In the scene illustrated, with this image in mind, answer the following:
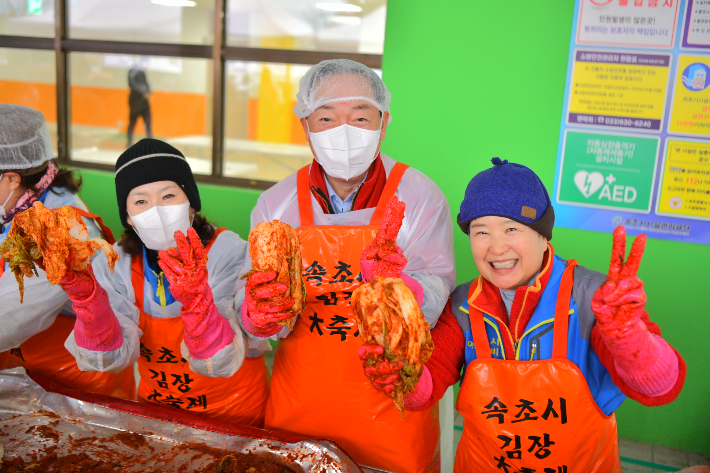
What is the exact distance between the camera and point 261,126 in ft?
13.9

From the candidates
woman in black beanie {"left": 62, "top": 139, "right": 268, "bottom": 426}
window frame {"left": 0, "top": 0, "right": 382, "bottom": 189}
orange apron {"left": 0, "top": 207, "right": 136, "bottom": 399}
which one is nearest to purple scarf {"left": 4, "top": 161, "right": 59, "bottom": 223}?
orange apron {"left": 0, "top": 207, "right": 136, "bottom": 399}

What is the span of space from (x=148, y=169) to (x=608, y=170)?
8.19 feet

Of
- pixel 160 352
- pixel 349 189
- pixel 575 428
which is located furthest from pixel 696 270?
pixel 160 352

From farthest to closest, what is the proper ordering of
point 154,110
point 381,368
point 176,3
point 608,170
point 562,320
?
point 154,110, point 176,3, point 608,170, point 562,320, point 381,368

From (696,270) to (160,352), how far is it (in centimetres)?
291

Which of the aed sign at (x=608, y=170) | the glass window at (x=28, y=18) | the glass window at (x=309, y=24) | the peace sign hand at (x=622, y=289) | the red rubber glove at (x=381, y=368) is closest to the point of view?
the peace sign hand at (x=622, y=289)

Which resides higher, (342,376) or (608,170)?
(608,170)

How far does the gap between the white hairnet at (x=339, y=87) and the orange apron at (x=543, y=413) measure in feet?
3.10

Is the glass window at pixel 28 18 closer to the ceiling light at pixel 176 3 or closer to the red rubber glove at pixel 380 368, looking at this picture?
the ceiling light at pixel 176 3

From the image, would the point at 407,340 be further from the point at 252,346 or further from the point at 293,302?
the point at 252,346

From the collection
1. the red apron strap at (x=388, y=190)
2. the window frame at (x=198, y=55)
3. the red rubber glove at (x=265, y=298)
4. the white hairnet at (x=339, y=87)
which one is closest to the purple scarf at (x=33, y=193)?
the white hairnet at (x=339, y=87)

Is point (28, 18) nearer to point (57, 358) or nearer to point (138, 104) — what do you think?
point (138, 104)

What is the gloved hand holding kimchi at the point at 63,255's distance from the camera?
1613 millimetres

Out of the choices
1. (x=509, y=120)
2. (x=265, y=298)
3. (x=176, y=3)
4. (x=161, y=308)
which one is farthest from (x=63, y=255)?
(x=176, y=3)
